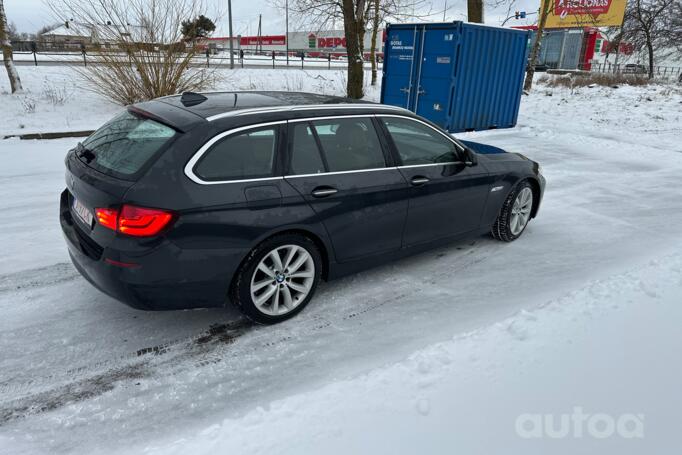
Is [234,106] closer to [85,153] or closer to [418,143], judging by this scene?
[85,153]

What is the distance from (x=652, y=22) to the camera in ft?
105

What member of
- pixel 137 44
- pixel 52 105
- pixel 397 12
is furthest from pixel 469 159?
pixel 397 12

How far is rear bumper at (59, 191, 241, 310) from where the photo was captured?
9.32 feet

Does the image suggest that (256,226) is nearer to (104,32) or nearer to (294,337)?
(294,337)

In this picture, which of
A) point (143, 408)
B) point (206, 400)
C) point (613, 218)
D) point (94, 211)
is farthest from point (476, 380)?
point (613, 218)

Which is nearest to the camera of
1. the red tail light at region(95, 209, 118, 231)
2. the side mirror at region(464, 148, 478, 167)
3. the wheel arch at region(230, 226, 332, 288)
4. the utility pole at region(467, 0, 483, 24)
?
the red tail light at region(95, 209, 118, 231)

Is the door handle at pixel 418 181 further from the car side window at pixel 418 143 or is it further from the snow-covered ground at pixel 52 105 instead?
the snow-covered ground at pixel 52 105

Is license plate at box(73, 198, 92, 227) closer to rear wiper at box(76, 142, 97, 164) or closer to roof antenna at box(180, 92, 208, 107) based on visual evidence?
rear wiper at box(76, 142, 97, 164)

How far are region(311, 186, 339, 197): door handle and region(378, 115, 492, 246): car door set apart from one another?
0.73 meters

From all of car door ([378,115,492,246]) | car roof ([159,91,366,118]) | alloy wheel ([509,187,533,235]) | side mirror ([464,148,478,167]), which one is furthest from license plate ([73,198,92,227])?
alloy wheel ([509,187,533,235])

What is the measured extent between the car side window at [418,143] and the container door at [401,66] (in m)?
7.61

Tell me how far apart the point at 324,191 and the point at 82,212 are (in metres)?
1.60

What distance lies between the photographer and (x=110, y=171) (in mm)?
3031

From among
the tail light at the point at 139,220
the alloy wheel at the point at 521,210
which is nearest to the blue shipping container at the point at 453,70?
the alloy wheel at the point at 521,210
